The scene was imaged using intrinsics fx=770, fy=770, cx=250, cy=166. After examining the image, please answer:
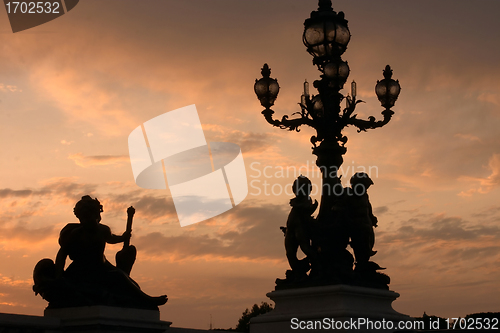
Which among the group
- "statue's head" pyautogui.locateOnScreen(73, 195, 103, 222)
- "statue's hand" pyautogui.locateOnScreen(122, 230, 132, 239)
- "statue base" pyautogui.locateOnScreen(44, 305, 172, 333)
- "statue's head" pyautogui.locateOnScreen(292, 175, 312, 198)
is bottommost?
"statue base" pyautogui.locateOnScreen(44, 305, 172, 333)

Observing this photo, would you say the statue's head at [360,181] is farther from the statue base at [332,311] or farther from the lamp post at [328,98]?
the statue base at [332,311]

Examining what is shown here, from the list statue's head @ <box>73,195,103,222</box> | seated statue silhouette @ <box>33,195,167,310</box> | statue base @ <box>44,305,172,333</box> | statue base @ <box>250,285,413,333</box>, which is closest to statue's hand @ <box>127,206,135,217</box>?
seated statue silhouette @ <box>33,195,167,310</box>

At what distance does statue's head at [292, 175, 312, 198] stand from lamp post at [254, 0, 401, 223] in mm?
302

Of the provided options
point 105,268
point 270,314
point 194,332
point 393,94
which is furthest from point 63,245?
point 393,94

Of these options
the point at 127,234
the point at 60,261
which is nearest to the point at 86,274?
the point at 60,261

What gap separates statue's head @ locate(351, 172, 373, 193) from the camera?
15.3 m

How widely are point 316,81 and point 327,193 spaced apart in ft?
7.99

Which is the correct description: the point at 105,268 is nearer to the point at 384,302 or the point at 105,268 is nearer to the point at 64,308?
the point at 64,308

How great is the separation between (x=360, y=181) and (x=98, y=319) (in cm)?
609

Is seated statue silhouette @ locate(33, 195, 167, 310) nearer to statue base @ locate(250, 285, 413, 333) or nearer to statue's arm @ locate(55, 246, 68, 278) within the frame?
statue's arm @ locate(55, 246, 68, 278)

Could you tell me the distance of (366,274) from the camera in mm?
15070

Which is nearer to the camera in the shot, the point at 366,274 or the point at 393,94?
the point at 366,274

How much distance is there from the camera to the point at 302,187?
15.3m

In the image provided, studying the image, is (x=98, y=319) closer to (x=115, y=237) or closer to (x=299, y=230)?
(x=115, y=237)
